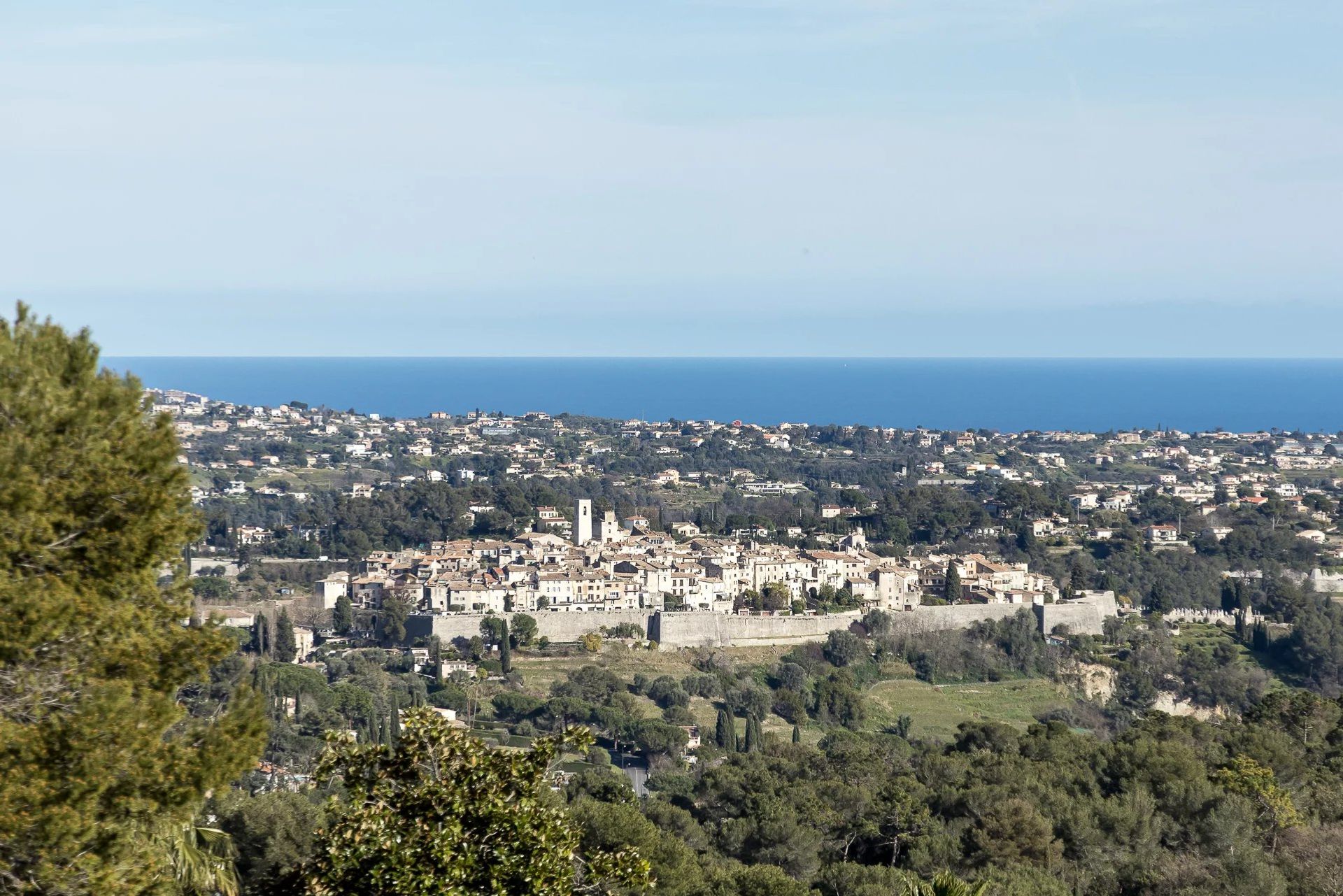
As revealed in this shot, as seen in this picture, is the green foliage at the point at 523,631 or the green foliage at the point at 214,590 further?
the green foliage at the point at 214,590

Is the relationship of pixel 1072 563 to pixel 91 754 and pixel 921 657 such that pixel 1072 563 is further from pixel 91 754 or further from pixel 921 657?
pixel 91 754

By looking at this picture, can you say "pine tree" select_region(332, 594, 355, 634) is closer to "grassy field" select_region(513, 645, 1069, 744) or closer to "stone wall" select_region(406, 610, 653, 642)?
"stone wall" select_region(406, 610, 653, 642)

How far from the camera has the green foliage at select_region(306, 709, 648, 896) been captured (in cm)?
580

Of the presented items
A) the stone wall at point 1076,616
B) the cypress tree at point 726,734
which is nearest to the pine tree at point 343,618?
the cypress tree at point 726,734

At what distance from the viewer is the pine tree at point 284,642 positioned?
33062mm

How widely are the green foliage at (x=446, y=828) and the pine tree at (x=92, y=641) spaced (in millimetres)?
605

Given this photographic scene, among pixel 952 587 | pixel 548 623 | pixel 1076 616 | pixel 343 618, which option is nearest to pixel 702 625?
pixel 548 623

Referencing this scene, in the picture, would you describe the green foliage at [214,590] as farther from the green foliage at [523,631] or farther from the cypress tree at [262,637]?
the green foliage at [523,631]

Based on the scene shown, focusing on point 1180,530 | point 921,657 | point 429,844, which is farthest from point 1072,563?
point 429,844

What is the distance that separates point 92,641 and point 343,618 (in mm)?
32779

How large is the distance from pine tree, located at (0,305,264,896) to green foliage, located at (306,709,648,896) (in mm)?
605

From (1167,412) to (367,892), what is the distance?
149 metres

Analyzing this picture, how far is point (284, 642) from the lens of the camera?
33156 millimetres

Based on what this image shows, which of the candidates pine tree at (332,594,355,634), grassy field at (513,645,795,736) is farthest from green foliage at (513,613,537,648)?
pine tree at (332,594,355,634)
